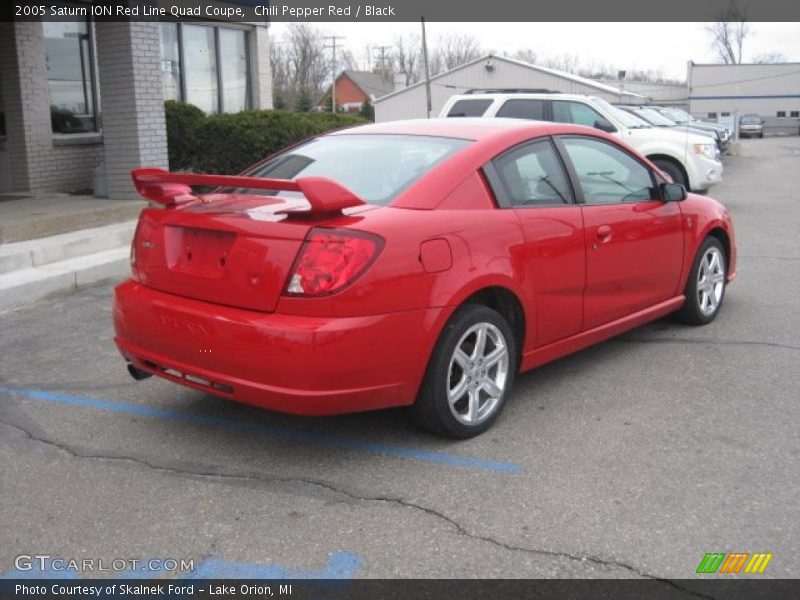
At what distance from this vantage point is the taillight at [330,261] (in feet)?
12.1

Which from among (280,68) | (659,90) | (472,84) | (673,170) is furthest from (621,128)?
(280,68)

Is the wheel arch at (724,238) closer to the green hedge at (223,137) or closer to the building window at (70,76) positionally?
the green hedge at (223,137)

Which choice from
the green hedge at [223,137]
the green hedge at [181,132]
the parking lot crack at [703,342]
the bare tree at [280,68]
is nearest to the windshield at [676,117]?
the green hedge at [223,137]

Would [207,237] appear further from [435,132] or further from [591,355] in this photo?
[591,355]

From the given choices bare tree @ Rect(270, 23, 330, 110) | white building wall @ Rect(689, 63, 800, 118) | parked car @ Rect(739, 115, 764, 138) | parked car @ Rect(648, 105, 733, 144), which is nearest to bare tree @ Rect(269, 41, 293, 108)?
bare tree @ Rect(270, 23, 330, 110)

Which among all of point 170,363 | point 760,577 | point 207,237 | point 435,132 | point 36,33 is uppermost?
point 36,33

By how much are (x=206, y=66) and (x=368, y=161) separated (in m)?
11.6

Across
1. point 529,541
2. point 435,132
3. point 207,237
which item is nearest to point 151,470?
point 207,237

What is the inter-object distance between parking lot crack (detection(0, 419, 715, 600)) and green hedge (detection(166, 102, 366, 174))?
333 inches

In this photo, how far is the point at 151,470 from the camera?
13.0 ft

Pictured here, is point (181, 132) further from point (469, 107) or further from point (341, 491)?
point (341, 491)

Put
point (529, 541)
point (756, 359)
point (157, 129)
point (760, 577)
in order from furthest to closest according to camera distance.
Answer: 1. point (157, 129)
2. point (756, 359)
3. point (529, 541)
4. point (760, 577)

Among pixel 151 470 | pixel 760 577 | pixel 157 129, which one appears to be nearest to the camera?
pixel 760 577

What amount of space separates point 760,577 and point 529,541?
2.74 ft
